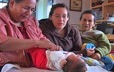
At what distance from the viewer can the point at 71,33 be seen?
173 cm

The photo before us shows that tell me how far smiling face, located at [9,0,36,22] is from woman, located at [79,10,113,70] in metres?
0.52

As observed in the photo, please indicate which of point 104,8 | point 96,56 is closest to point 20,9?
point 96,56

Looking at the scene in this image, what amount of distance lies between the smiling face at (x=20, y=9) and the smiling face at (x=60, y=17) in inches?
13.4

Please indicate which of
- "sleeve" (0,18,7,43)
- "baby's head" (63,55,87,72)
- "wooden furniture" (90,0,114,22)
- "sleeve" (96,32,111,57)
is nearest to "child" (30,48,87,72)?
"baby's head" (63,55,87,72)

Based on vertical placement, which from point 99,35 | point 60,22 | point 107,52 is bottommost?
point 107,52

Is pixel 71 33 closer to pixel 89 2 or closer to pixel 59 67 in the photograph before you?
pixel 59 67

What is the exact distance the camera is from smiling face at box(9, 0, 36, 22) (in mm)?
1259

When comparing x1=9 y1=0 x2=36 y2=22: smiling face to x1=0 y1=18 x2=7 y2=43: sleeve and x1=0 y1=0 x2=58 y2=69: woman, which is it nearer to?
x1=0 y1=0 x2=58 y2=69: woman

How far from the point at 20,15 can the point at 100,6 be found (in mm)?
2749

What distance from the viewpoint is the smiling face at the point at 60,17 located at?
1.59 m

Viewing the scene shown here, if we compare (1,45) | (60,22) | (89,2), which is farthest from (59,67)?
(89,2)

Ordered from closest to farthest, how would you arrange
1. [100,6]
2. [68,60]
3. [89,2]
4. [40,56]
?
[68,60] → [40,56] → [100,6] → [89,2]

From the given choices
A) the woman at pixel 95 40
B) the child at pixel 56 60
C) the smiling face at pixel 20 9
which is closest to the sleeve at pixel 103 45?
the woman at pixel 95 40

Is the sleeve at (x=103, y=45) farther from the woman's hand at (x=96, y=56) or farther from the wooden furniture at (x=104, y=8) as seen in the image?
the wooden furniture at (x=104, y=8)
